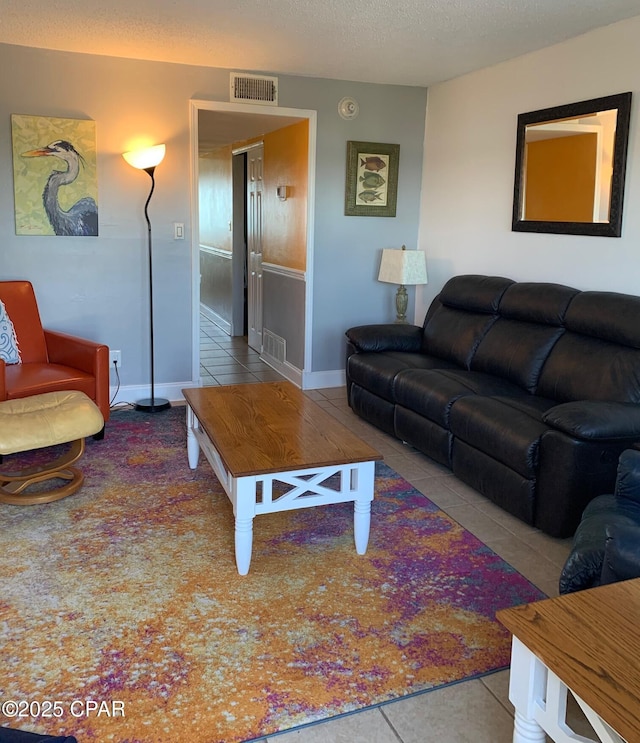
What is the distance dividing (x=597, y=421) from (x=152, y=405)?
296 cm

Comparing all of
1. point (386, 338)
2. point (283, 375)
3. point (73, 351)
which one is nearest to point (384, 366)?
point (386, 338)

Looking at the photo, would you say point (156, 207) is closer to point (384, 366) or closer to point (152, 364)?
point (152, 364)

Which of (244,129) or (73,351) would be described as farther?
(244,129)

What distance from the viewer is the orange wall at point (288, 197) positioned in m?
5.12

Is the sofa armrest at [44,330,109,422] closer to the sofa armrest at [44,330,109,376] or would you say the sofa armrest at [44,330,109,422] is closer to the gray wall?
the sofa armrest at [44,330,109,376]

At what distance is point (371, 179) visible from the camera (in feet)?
16.8

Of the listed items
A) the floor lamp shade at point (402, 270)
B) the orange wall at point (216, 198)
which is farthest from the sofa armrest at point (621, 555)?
the orange wall at point (216, 198)

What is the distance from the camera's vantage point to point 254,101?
4672 mm

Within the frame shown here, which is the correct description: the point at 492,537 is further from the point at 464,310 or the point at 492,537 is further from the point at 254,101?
the point at 254,101

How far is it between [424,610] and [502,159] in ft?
10.3

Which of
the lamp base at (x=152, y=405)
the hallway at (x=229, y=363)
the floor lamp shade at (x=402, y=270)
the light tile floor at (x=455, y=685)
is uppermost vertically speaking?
the floor lamp shade at (x=402, y=270)

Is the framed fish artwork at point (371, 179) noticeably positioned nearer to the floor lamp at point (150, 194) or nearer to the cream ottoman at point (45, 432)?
the floor lamp at point (150, 194)

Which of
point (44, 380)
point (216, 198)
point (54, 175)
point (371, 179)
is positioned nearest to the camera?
point (44, 380)

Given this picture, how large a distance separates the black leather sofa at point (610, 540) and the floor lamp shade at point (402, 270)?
282 cm
